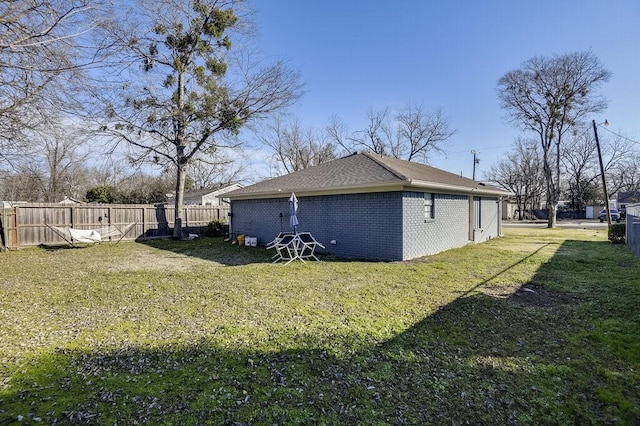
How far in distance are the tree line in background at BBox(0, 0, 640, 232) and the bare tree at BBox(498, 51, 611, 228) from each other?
0.07 meters

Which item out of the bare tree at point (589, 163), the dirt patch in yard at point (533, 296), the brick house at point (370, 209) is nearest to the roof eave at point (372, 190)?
the brick house at point (370, 209)

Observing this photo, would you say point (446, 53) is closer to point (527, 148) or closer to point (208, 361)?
point (208, 361)

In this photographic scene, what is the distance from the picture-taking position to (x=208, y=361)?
3.30 m

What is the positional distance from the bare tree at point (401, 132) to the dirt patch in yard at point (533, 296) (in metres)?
25.2

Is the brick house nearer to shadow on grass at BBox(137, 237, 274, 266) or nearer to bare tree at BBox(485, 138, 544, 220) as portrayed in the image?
shadow on grass at BBox(137, 237, 274, 266)

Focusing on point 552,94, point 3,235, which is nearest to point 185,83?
point 3,235

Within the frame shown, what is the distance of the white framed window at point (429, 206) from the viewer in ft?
33.8

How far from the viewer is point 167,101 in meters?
15.3

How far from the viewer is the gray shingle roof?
9.27 m

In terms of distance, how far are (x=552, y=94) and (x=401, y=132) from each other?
11.8 m

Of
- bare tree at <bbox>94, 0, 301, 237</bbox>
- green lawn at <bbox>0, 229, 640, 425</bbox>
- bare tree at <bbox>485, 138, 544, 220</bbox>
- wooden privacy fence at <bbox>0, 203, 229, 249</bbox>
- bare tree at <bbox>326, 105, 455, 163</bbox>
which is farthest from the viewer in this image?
bare tree at <bbox>485, 138, 544, 220</bbox>

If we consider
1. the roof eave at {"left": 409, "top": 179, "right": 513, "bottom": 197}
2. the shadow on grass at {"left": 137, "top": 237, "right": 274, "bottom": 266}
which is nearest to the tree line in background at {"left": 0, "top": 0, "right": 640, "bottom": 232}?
the shadow on grass at {"left": 137, "top": 237, "right": 274, "bottom": 266}

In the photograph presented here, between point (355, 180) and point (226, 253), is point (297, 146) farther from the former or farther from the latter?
point (355, 180)

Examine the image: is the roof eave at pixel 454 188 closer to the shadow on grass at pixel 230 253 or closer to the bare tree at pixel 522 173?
the shadow on grass at pixel 230 253
